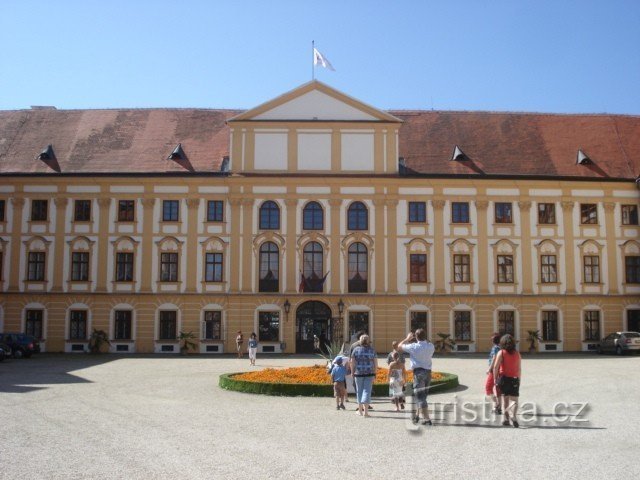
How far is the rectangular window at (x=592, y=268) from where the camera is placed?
40.5 meters

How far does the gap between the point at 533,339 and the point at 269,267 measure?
1474 centimetres

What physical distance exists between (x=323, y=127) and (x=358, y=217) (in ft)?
17.4

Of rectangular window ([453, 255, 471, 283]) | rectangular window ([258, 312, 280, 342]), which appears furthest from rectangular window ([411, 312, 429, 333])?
rectangular window ([258, 312, 280, 342])

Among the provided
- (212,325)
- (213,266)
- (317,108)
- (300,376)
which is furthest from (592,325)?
(300,376)

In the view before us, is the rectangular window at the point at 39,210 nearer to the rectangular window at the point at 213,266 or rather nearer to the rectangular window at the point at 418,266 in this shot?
the rectangular window at the point at 213,266

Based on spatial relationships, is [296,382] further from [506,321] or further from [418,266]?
[506,321]

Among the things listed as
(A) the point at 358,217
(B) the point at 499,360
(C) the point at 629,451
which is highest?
(A) the point at 358,217

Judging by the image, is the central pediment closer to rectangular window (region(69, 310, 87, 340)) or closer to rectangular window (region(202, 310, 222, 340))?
rectangular window (region(202, 310, 222, 340))

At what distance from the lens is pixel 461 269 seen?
40062 millimetres

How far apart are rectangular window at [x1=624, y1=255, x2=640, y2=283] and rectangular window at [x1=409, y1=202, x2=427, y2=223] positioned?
11.6 meters

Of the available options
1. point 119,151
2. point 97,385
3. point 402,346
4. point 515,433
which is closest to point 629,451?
point 515,433

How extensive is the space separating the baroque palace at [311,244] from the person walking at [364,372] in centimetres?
2314

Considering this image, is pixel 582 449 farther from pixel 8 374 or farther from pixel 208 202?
pixel 208 202

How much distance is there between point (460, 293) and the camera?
39750 millimetres
